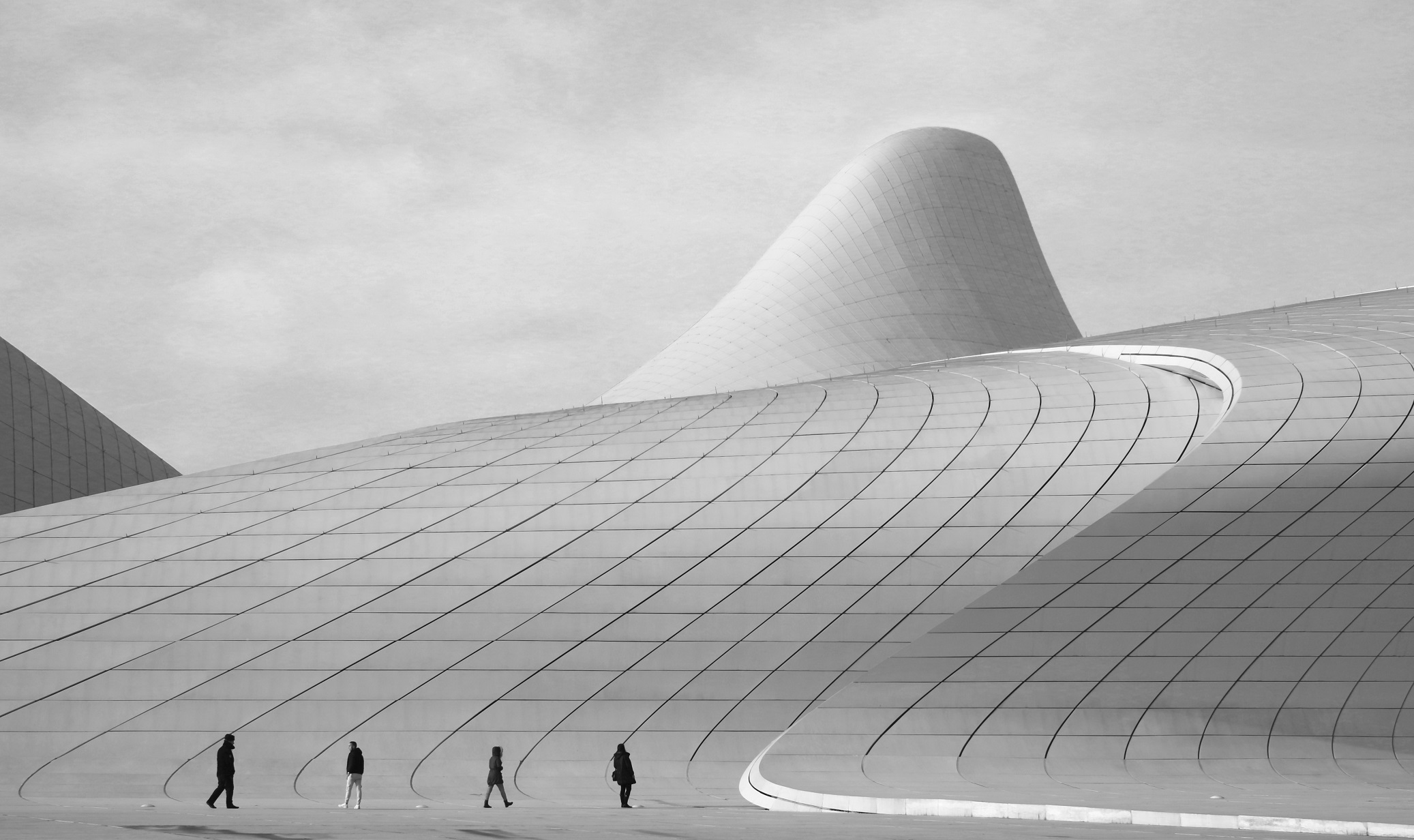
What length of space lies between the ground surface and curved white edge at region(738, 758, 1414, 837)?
0.35m

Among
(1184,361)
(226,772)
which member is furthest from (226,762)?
(1184,361)

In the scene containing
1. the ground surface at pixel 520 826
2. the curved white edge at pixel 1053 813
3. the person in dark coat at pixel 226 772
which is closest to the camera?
the ground surface at pixel 520 826

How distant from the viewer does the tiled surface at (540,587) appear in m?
23.8

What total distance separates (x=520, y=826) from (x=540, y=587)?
36.8 feet

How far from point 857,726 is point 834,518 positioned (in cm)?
460

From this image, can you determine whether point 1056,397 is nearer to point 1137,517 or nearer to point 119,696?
point 1137,517

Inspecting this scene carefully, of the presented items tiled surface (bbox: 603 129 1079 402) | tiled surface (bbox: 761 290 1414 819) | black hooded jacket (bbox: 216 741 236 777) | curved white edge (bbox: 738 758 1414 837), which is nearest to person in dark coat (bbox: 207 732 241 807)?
black hooded jacket (bbox: 216 741 236 777)

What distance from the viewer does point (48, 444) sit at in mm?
45250

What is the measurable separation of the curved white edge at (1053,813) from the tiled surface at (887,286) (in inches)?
1345

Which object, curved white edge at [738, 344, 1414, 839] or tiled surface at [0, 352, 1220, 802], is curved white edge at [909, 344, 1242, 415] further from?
curved white edge at [738, 344, 1414, 839]

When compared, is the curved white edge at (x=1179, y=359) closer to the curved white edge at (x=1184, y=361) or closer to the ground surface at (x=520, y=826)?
the curved white edge at (x=1184, y=361)

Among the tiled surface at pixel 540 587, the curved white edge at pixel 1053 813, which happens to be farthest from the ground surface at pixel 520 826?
the tiled surface at pixel 540 587

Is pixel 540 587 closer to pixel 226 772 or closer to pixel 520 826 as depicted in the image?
pixel 226 772

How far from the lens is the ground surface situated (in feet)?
41.1
